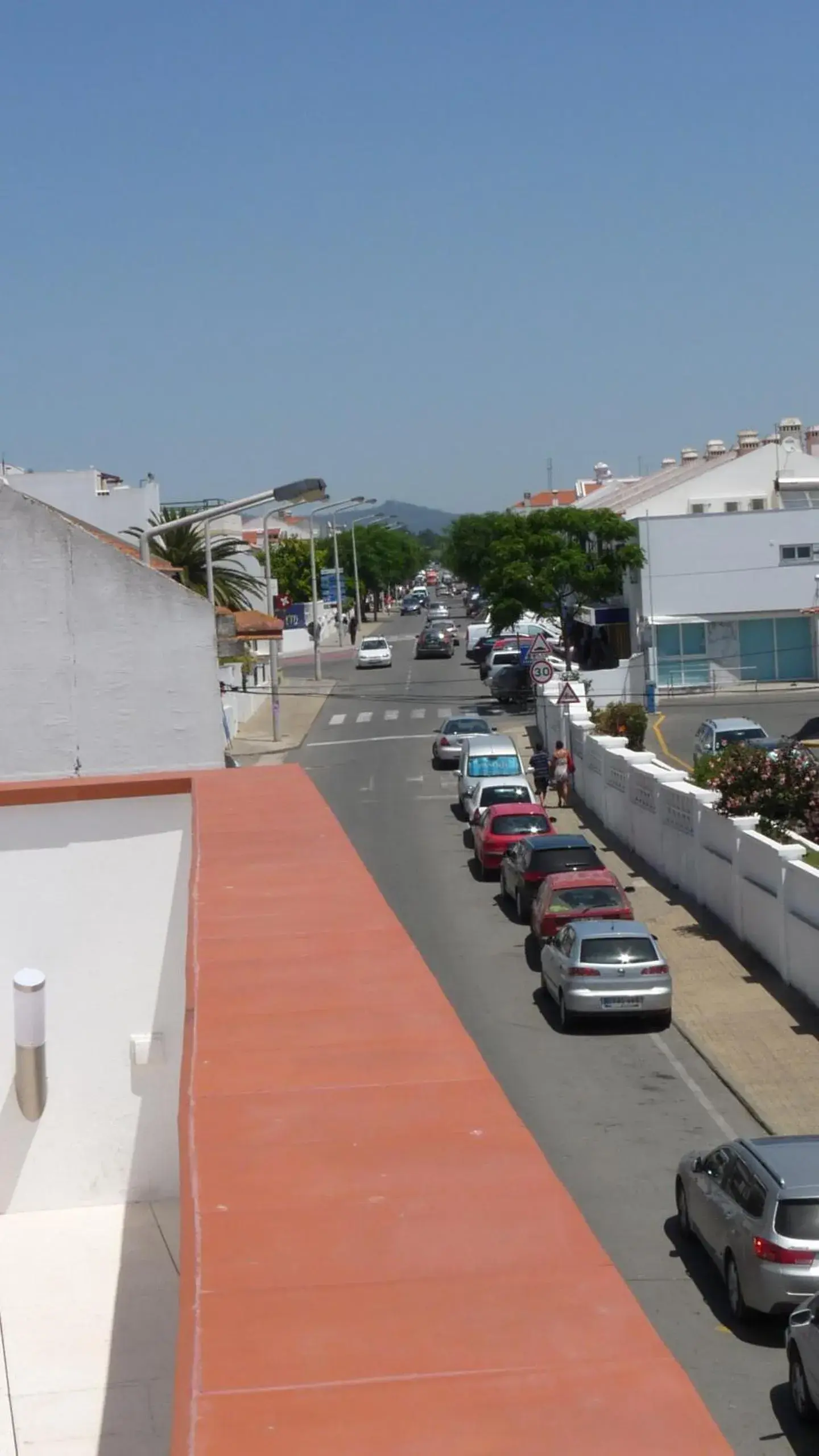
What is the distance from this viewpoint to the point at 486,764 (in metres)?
39.3

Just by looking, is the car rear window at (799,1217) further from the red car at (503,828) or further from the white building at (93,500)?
the white building at (93,500)

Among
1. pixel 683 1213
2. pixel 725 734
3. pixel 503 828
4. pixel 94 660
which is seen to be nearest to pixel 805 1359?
pixel 683 1213

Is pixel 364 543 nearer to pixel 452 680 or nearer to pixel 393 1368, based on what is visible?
pixel 452 680

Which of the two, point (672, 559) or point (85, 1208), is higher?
point (672, 559)

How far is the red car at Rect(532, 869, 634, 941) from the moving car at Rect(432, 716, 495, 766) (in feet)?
65.2

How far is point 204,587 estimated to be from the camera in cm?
5066

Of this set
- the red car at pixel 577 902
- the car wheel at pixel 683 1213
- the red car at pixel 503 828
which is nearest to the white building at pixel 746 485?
the red car at pixel 503 828

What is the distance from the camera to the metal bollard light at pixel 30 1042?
10.8 meters

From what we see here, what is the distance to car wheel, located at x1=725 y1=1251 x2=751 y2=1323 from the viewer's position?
40.5ft

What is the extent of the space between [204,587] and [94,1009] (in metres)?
39.7

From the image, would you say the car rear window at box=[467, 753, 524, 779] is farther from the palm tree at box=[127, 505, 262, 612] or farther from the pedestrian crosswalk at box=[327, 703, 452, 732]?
the pedestrian crosswalk at box=[327, 703, 452, 732]

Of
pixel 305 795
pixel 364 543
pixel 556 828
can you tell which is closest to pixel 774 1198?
pixel 305 795

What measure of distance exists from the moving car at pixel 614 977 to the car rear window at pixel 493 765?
57.5 ft

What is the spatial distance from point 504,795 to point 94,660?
17.2 m
